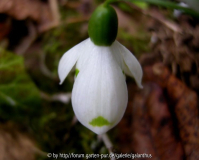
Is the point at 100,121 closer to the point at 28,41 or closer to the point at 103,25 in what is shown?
the point at 103,25

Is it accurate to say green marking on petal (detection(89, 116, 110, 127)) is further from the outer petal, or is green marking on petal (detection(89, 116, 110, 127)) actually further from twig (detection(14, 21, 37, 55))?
twig (detection(14, 21, 37, 55))

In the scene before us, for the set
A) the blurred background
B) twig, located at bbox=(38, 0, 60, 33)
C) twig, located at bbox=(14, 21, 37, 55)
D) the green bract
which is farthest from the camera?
twig, located at bbox=(38, 0, 60, 33)

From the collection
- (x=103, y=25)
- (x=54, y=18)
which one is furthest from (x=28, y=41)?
(x=103, y=25)

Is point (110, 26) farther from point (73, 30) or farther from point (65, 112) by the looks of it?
point (73, 30)

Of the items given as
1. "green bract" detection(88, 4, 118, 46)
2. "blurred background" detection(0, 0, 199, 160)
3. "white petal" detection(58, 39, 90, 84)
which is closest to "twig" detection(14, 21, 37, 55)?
"blurred background" detection(0, 0, 199, 160)

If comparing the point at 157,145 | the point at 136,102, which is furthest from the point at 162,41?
the point at 157,145

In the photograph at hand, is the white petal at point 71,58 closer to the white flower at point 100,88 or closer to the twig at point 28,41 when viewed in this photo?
the white flower at point 100,88

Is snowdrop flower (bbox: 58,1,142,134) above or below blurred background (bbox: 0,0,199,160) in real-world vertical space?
above
